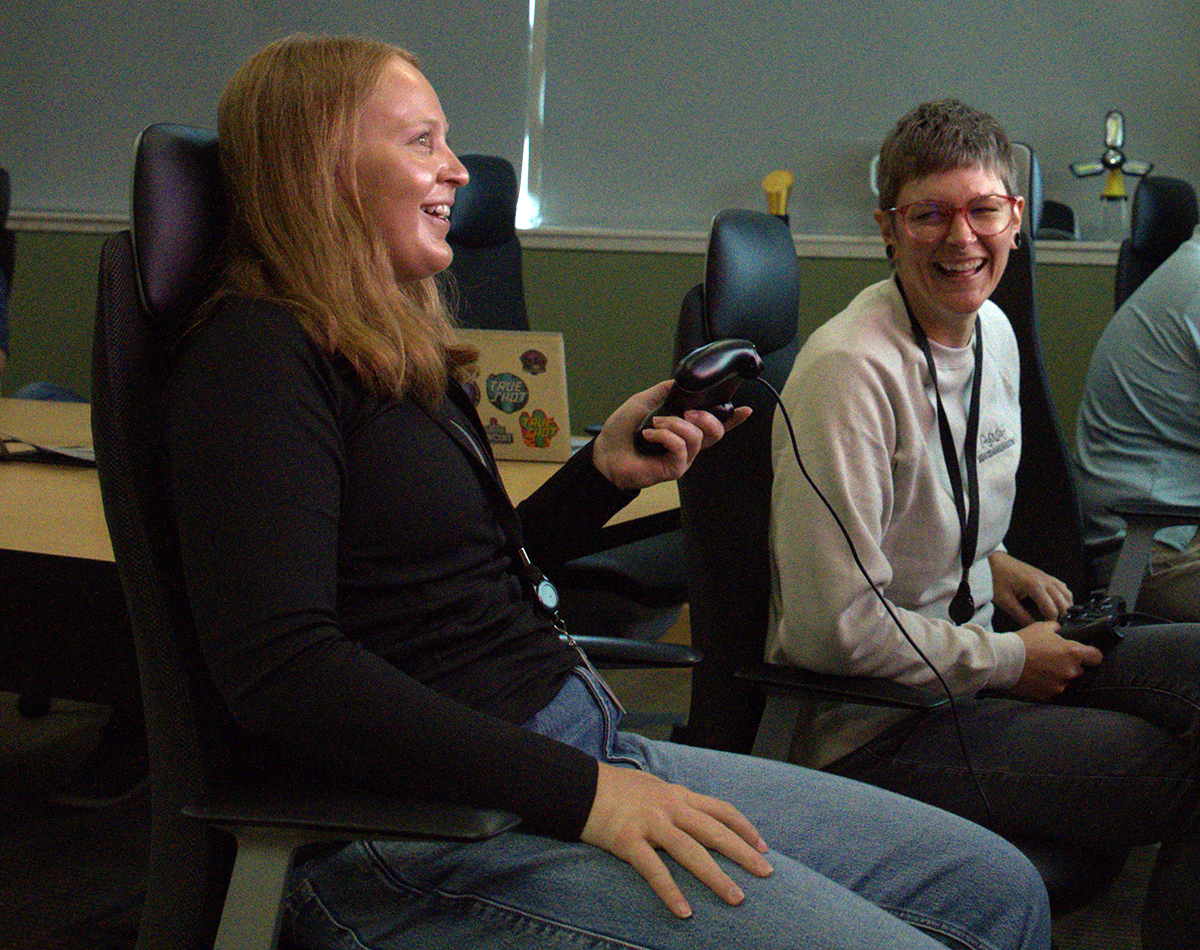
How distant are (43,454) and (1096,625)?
162cm

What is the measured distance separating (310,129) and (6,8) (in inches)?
165

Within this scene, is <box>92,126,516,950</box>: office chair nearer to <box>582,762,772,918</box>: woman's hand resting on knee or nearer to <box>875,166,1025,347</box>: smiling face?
<box>582,762,772,918</box>: woman's hand resting on knee

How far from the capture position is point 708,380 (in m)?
1.17

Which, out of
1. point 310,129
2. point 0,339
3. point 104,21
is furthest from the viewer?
point 104,21

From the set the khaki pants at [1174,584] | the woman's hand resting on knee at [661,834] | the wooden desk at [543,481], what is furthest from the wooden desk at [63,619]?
the khaki pants at [1174,584]

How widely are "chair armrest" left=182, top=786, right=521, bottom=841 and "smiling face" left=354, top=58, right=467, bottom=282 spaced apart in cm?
50

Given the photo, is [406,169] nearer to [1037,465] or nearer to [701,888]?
[701,888]

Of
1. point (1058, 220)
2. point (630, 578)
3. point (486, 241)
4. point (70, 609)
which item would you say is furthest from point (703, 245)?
point (70, 609)

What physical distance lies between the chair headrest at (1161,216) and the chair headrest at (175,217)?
2420 mm

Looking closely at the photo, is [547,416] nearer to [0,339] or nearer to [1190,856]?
[1190,856]

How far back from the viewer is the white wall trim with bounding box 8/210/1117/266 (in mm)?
3473

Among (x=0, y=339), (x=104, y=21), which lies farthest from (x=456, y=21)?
(x=0, y=339)

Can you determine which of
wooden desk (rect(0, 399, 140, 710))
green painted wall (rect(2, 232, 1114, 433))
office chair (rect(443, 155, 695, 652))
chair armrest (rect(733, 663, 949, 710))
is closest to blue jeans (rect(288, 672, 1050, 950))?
chair armrest (rect(733, 663, 949, 710))

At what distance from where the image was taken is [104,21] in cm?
433
